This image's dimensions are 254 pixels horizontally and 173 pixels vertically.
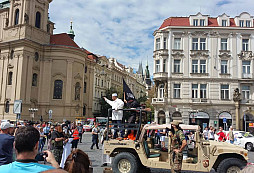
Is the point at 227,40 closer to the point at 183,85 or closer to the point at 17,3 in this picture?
the point at 183,85

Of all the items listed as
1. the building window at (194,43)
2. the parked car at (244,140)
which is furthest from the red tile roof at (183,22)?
the parked car at (244,140)

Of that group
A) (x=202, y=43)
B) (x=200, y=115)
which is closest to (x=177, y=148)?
(x=200, y=115)

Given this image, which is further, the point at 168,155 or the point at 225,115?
the point at 225,115

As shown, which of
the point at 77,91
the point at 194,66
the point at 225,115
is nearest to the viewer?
the point at 225,115

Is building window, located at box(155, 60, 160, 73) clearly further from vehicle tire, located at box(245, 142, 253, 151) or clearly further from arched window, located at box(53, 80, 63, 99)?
arched window, located at box(53, 80, 63, 99)

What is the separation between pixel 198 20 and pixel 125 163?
30.2m

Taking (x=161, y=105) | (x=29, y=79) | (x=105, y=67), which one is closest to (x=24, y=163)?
(x=161, y=105)

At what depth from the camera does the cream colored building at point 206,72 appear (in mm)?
Answer: 32500

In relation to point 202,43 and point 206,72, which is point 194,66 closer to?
point 206,72

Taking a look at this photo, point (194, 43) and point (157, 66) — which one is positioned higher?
point (194, 43)

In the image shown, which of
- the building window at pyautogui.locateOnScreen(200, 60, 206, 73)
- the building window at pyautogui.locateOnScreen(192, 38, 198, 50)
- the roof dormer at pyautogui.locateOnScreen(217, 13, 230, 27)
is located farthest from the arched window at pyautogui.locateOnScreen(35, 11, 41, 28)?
the roof dormer at pyautogui.locateOnScreen(217, 13, 230, 27)

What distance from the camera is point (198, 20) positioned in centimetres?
3456

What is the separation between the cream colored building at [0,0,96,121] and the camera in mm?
43750

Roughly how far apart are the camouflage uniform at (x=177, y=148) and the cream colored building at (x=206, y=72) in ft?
84.5
